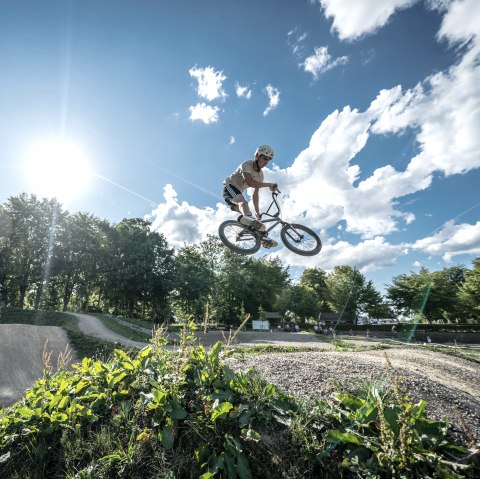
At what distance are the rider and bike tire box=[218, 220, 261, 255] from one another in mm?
539

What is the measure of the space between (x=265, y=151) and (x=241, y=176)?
973mm

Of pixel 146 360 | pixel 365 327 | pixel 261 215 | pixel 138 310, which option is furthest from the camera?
pixel 138 310

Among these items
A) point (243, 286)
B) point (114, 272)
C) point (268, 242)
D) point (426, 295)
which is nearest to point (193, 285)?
point (114, 272)

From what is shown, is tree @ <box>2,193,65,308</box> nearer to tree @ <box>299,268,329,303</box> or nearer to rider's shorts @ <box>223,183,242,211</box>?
rider's shorts @ <box>223,183,242,211</box>

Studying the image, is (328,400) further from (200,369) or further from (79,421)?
(79,421)

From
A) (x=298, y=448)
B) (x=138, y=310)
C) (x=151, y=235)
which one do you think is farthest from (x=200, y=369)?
(x=138, y=310)

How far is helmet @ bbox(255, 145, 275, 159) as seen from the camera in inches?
312

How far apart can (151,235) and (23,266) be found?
1736 cm

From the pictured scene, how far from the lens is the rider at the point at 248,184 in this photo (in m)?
8.01

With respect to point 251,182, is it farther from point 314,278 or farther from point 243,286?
point 314,278

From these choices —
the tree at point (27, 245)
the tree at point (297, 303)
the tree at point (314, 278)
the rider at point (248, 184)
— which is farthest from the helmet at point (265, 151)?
the tree at point (314, 278)

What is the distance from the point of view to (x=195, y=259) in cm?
5466

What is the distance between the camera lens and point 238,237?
924cm

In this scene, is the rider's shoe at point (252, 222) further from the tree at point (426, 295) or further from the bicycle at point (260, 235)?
the tree at point (426, 295)
